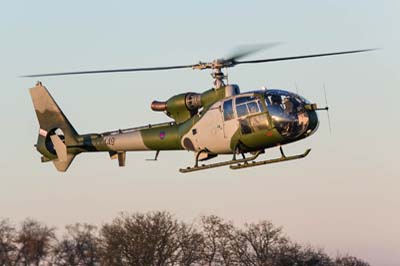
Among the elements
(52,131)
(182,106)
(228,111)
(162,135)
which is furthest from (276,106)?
(52,131)

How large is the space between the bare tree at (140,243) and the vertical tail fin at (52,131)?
45.6 m

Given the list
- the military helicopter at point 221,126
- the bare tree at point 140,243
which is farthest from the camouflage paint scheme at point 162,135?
the bare tree at point 140,243

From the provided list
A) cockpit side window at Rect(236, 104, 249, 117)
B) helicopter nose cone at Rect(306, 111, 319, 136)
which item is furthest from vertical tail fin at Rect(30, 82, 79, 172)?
helicopter nose cone at Rect(306, 111, 319, 136)

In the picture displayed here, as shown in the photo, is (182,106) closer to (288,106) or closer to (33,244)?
(288,106)

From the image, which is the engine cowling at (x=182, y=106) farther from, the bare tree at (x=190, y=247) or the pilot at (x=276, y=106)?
the bare tree at (x=190, y=247)

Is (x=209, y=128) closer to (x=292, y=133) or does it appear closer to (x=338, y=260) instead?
(x=292, y=133)

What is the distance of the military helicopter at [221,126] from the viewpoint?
53906 mm

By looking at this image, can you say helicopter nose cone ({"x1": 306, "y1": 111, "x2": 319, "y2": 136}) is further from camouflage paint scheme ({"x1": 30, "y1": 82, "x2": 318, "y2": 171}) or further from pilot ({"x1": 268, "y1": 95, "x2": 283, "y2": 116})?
pilot ({"x1": 268, "y1": 95, "x2": 283, "y2": 116})

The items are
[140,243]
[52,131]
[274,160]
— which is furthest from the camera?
[140,243]

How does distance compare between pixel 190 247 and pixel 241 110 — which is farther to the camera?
pixel 190 247

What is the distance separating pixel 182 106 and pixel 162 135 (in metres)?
2.13

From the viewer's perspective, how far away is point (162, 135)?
58.8 meters

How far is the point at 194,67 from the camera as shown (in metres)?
56.8

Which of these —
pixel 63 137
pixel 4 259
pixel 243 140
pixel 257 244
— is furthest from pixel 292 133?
pixel 4 259
